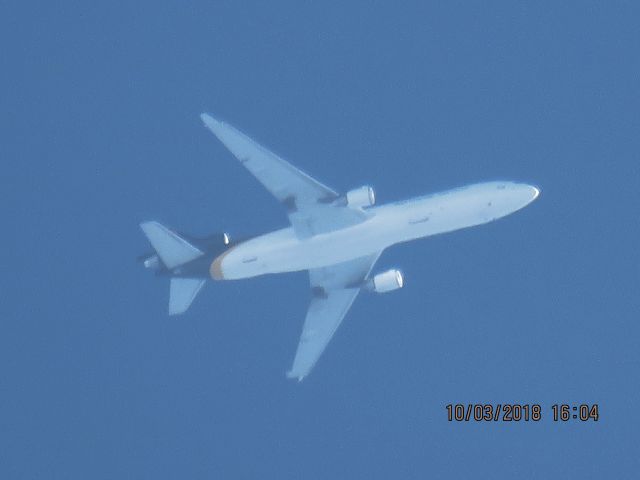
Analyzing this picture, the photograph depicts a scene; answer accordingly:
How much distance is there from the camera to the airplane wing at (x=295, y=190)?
41.6 metres

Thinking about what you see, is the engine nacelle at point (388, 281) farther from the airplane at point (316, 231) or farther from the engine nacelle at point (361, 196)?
the engine nacelle at point (361, 196)

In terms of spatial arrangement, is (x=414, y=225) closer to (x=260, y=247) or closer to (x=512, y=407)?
(x=260, y=247)

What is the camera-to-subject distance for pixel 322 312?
1962 inches

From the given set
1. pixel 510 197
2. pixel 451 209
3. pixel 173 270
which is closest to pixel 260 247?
pixel 173 270

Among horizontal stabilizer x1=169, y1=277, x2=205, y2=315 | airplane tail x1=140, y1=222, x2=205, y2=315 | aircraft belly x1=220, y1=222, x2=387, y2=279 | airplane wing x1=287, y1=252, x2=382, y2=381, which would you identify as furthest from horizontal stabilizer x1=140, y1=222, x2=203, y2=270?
airplane wing x1=287, y1=252, x2=382, y2=381

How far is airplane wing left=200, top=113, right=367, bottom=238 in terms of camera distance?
41.6m

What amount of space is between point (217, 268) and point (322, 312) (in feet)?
23.5

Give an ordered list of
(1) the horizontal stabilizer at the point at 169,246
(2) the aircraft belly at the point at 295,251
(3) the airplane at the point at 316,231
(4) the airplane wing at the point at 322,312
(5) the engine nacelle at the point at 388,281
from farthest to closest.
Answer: (4) the airplane wing at the point at 322,312
(1) the horizontal stabilizer at the point at 169,246
(5) the engine nacelle at the point at 388,281
(2) the aircraft belly at the point at 295,251
(3) the airplane at the point at 316,231

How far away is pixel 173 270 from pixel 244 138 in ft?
34.1

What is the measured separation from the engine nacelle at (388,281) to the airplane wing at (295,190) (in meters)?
4.38

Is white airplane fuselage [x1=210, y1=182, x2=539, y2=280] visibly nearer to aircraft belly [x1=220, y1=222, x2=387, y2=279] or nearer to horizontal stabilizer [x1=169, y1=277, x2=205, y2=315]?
aircraft belly [x1=220, y1=222, x2=387, y2=279]

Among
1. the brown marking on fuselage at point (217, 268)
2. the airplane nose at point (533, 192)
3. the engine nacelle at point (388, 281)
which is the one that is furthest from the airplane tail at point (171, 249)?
the airplane nose at point (533, 192)

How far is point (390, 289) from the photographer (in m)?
46.7

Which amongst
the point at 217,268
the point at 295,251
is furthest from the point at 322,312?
the point at 217,268
